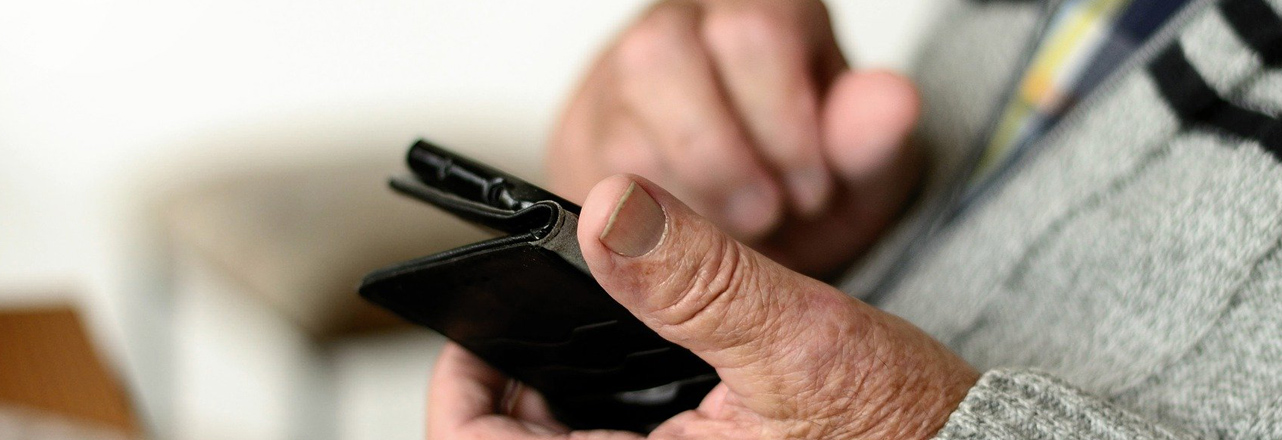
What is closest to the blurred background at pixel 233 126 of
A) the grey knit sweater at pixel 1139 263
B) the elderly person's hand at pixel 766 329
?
the grey knit sweater at pixel 1139 263

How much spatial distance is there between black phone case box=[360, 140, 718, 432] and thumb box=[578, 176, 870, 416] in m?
0.02

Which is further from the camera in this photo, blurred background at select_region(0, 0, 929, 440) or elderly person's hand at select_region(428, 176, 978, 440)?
blurred background at select_region(0, 0, 929, 440)

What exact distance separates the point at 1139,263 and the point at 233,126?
1161 millimetres

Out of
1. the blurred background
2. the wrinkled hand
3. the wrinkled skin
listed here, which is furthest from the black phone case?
the blurred background

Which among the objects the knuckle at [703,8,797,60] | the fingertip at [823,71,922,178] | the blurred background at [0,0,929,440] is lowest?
the blurred background at [0,0,929,440]

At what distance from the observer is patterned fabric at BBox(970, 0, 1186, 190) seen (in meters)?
0.45

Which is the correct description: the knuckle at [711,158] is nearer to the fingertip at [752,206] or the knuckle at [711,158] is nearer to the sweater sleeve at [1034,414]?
the fingertip at [752,206]

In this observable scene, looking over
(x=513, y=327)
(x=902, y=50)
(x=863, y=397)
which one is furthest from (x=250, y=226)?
(x=902, y=50)

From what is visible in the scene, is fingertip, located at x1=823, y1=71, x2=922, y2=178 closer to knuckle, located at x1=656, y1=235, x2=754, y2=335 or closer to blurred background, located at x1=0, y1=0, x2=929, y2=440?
knuckle, located at x1=656, y1=235, x2=754, y2=335

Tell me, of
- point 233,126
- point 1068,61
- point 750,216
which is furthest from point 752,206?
point 233,126

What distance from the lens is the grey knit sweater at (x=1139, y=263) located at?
280 millimetres

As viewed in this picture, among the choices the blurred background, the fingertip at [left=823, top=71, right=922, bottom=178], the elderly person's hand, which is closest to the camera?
the elderly person's hand

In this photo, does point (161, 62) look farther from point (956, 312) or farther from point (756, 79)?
point (956, 312)

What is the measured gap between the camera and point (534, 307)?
291 mm
